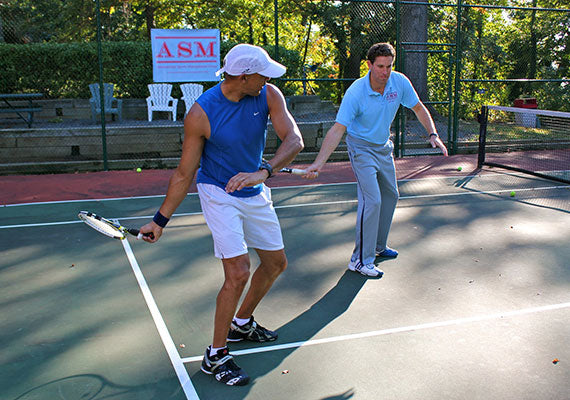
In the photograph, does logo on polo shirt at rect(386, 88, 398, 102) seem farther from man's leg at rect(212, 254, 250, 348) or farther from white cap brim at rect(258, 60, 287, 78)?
man's leg at rect(212, 254, 250, 348)

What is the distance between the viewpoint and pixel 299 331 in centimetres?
425

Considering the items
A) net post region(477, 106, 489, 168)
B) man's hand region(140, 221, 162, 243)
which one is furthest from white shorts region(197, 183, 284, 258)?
net post region(477, 106, 489, 168)

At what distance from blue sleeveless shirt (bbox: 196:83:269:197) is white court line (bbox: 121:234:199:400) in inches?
45.4

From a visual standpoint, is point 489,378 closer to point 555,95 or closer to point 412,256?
point 412,256

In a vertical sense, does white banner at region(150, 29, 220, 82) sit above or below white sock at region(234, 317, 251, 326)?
above

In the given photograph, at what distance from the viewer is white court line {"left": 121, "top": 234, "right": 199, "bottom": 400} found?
346 centimetres

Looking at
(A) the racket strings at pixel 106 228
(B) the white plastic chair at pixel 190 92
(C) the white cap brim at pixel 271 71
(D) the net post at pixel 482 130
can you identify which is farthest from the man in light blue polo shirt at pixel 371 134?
(B) the white plastic chair at pixel 190 92

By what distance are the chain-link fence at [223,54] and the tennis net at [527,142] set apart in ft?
2.38

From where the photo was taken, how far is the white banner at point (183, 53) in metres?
12.0

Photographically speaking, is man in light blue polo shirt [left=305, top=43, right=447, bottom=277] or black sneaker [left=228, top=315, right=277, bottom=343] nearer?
black sneaker [left=228, top=315, right=277, bottom=343]

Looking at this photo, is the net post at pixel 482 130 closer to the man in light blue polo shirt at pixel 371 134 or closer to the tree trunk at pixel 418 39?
the tree trunk at pixel 418 39

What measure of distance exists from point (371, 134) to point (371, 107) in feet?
0.81

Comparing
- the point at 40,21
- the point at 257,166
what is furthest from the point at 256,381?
the point at 40,21

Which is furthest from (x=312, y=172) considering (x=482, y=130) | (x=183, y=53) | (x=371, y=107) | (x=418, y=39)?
(x=418, y=39)
